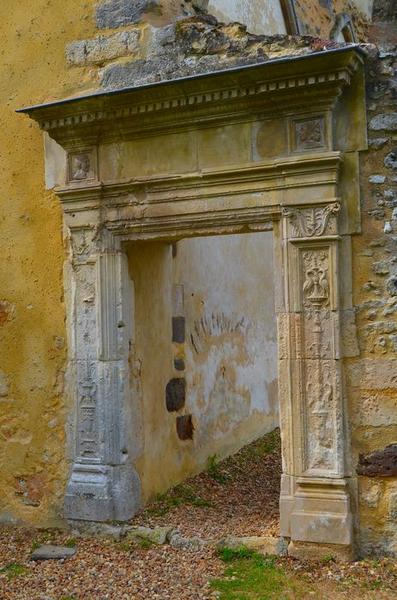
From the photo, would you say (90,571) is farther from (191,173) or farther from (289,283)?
(191,173)

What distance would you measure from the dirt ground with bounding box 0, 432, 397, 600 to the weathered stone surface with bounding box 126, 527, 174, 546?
0.06 meters

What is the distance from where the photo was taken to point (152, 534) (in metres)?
4.57

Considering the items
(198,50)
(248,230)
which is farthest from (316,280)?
(198,50)

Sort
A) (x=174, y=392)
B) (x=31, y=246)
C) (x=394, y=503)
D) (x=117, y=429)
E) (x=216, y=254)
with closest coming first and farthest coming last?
(x=394, y=503) < (x=117, y=429) < (x=31, y=246) < (x=174, y=392) < (x=216, y=254)

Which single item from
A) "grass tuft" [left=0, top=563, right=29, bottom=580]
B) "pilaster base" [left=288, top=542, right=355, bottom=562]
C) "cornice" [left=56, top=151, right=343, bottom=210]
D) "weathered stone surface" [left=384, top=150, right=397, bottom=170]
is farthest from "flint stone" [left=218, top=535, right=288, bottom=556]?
"weathered stone surface" [left=384, top=150, right=397, bottom=170]

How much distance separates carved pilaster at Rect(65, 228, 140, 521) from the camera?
4750 millimetres

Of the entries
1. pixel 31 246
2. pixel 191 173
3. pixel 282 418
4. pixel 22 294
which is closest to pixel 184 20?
pixel 191 173

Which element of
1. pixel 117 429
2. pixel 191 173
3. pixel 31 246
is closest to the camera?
pixel 191 173

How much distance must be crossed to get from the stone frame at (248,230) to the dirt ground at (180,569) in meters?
0.20

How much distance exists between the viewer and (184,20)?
4648 millimetres

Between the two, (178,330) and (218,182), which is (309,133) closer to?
(218,182)

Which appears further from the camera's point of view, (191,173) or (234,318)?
(234,318)

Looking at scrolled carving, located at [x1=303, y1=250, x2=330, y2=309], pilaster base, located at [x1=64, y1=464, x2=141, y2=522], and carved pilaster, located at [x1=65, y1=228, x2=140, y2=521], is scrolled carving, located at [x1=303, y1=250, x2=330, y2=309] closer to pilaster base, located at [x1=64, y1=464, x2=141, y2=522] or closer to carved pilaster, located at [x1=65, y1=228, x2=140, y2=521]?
carved pilaster, located at [x1=65, y1=228, x2=140, y2=521]

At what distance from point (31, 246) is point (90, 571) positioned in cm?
230
